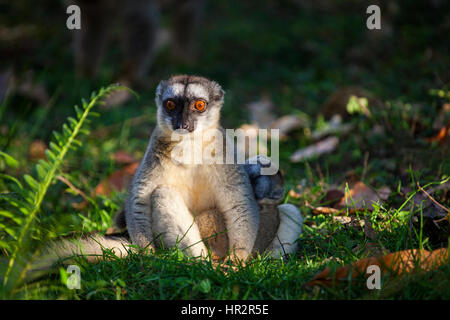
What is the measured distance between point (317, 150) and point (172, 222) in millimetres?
2692

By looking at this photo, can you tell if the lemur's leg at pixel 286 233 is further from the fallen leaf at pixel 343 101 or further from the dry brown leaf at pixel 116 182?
the fallen leaf at pixel 343 101

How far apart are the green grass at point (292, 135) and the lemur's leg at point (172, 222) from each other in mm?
129

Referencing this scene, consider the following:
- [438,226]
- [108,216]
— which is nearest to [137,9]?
[108,216]

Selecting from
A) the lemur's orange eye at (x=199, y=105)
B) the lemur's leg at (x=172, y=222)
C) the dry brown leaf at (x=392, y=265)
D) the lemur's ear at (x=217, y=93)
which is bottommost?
the dry brown leaf at (x=392, y=265)

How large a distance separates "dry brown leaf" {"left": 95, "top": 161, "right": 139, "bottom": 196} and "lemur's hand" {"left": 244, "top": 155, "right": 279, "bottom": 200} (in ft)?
5.87

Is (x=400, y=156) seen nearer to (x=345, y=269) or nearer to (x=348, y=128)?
(x=348, y=128)

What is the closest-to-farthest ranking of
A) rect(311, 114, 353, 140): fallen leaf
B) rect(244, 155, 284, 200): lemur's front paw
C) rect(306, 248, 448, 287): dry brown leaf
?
rect(306, 248, 448, 287): dry brown leaf < rect(244, 155, 284, 200): lemur's front paw < rect(311, 114, 353, 140): fallen leaf

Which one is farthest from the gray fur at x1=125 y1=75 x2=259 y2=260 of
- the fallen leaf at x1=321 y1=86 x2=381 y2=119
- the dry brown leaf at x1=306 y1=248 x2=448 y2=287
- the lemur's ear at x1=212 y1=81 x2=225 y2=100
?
the fallen leaf at x1=321 y1=86 x2=381 y2=119

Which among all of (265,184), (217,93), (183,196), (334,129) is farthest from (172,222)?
(334,129)

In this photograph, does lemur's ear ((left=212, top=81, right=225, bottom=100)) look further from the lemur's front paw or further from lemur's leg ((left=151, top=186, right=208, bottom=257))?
lemur's leg ((left=151, top=186, right=208, bottom=257))

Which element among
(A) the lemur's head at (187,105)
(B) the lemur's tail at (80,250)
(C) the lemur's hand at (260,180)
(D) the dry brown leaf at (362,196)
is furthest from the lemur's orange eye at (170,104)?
(D) the dry brown leaf at (362,196)

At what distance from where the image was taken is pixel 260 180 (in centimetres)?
340

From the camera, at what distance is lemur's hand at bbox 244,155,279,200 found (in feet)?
11.0

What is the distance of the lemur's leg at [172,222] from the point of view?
3.03m
